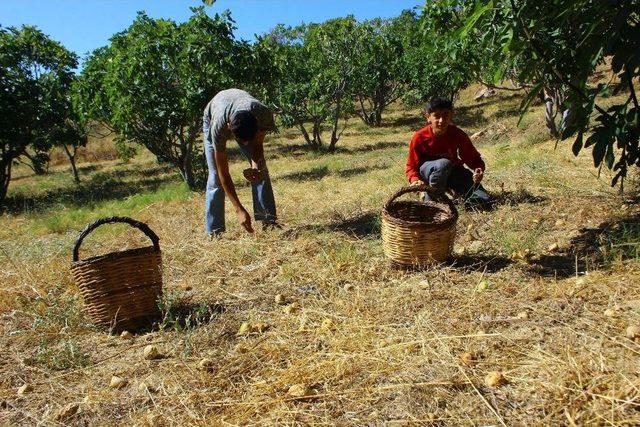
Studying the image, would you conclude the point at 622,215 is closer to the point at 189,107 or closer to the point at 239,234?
the point at 239,234

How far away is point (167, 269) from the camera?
3760 mm

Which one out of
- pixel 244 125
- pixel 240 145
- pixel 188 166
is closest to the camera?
pixel 244 125

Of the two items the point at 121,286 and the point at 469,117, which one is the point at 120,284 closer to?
the point at 121,286

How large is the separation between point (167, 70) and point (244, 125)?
5617 millimetres

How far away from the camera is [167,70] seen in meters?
8.37

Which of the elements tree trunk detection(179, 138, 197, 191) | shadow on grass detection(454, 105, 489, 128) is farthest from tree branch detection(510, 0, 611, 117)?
shadow on grass detection(454, 105, 489, 128)

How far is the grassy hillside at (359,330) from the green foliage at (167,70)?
424 centimetres

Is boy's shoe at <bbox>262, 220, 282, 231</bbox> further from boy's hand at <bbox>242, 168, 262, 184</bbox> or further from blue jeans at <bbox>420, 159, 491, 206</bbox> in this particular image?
blue jeans at <bbox>420, 159, 491, 206</bbox>

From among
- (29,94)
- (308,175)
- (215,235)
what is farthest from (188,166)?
(215,235)

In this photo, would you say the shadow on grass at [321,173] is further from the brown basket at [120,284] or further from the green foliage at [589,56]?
the brown basket at [120,284]

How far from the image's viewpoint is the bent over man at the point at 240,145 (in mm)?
3668

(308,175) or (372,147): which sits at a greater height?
(372,147)

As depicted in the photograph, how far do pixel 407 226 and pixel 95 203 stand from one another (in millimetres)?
8202

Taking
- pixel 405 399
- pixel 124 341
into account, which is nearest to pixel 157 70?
pixel 124 341
